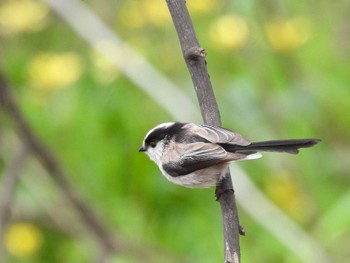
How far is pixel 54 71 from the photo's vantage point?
4418mm

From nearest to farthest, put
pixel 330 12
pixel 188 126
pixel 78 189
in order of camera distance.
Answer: pixel 188 126, pixel 78 189, pixel 330 12

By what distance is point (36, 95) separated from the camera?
4410 millimetres

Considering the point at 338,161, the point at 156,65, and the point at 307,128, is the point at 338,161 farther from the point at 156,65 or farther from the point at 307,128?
the point at 156,65

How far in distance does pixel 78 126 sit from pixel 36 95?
2.16ft

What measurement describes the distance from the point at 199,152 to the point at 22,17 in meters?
2.54

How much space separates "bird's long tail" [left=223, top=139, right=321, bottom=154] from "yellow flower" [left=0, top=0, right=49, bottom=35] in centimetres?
248

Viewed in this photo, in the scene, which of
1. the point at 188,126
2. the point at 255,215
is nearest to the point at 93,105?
the point at 255,215

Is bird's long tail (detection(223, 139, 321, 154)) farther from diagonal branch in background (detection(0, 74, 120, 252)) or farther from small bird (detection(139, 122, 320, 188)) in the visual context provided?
diagonal branch in background (detection(0, 74, 120, 252))

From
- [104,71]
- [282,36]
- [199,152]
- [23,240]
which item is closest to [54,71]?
[104,71]

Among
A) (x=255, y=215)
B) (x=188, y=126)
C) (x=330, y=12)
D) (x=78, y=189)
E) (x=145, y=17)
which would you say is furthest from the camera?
(x=330, y=12)

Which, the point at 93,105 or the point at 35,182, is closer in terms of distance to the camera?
the point at 93,105

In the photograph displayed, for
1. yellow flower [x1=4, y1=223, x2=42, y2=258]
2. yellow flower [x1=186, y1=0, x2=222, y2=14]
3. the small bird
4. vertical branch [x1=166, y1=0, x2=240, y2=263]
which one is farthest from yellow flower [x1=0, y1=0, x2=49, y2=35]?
vertical branch [x1=166, y1=0, x2=240, y2=263]

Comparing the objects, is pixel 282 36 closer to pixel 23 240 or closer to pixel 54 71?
pixel 54 71

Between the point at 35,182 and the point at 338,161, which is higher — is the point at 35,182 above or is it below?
below
